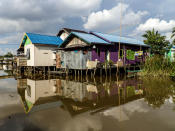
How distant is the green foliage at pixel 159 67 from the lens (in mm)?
12352

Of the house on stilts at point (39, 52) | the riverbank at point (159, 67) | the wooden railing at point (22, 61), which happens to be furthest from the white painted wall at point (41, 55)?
the riverbank at point (159, 67)

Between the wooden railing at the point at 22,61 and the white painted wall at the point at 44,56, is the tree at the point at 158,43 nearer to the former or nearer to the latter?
the white painted wall at the point at 44,56

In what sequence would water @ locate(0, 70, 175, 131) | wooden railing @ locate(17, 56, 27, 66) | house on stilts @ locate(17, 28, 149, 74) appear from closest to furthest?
water @ locate(0, 70, 175, 131)
house on stilts @ locate(17, 28, 149, 74)
wooden railing @ locate(17, 56, 27, 66)

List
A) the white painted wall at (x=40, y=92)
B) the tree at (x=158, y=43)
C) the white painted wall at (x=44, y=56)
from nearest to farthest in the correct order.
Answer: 1. the white painted wall at (x=40, y=92)
2. the white painted wall at (x=44, y=56)
3. the tree at (x=158, y=43)

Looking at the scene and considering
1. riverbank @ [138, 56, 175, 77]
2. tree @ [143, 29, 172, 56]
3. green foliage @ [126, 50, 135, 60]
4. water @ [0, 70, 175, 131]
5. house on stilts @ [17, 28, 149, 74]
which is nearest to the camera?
water @ [0, 70, 175, 131]

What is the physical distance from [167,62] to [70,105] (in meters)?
11.0

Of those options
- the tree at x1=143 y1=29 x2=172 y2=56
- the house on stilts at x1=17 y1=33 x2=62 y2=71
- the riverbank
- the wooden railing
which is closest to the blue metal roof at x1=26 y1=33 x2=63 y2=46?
the house on stilts at x1=17 y1=33 x2=62 y2=71

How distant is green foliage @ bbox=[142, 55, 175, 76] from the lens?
40.5ft

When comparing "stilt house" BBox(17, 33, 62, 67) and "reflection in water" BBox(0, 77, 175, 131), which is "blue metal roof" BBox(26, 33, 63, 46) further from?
"reflection in water" BBox(0, 77, 175, 131)

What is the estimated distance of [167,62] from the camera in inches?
496

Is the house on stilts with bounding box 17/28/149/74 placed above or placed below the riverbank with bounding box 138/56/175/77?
above

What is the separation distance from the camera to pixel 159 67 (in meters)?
12.7

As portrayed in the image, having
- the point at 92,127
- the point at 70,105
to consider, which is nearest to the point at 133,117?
the point at 92,127

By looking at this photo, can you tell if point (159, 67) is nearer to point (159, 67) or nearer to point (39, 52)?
point (159, 67)
